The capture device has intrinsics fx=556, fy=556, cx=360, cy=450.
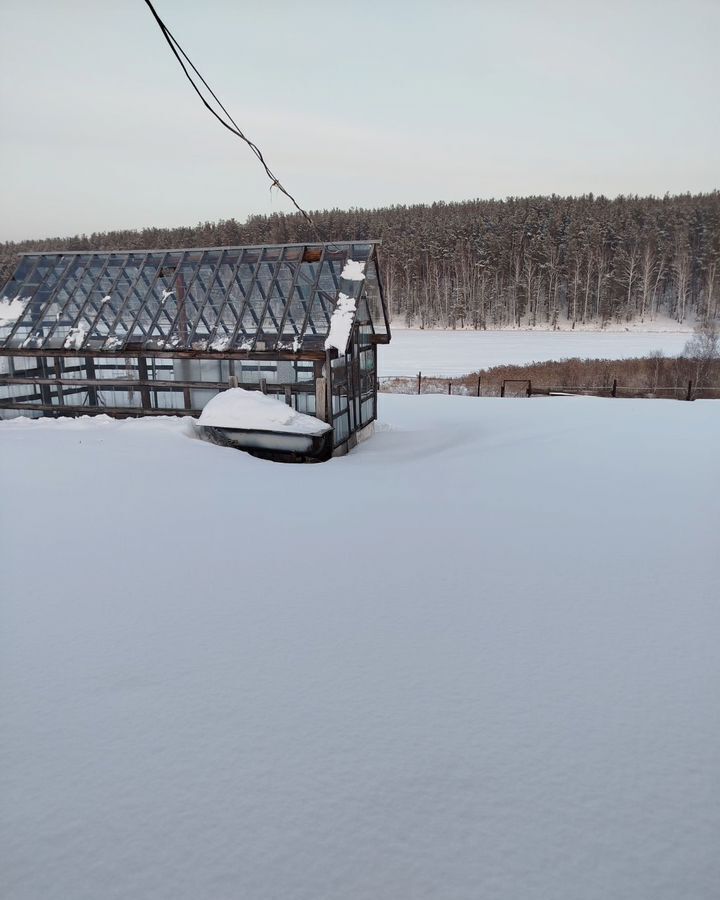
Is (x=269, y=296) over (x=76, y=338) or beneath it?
over

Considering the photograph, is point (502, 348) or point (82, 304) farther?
point (502, 348)

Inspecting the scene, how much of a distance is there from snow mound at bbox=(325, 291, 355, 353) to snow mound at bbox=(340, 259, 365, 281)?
22.9 inches

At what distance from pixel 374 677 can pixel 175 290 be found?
44.6ft

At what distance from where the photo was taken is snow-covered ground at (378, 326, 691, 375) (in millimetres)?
37062

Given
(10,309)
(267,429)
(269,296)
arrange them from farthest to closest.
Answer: (10,309), (269,296), (267,429)

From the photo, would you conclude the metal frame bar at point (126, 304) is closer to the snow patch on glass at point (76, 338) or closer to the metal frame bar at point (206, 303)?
the snow patch on glass at point (76, 338)

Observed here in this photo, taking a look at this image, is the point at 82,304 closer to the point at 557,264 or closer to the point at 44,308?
the point at 44,308

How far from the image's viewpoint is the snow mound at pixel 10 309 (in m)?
16.0

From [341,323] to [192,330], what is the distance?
13.2 ft

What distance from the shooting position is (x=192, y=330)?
14344 millimetres

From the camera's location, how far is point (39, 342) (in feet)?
50.9

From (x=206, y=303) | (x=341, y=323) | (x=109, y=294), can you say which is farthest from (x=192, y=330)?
(x=341, y=323)

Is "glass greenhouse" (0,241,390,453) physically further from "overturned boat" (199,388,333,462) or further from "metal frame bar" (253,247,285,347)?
"overturned boat" (199,388,333,462)

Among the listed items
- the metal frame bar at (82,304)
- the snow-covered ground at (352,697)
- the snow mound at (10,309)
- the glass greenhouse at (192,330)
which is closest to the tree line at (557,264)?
the glass greenhouse at (192,330)
